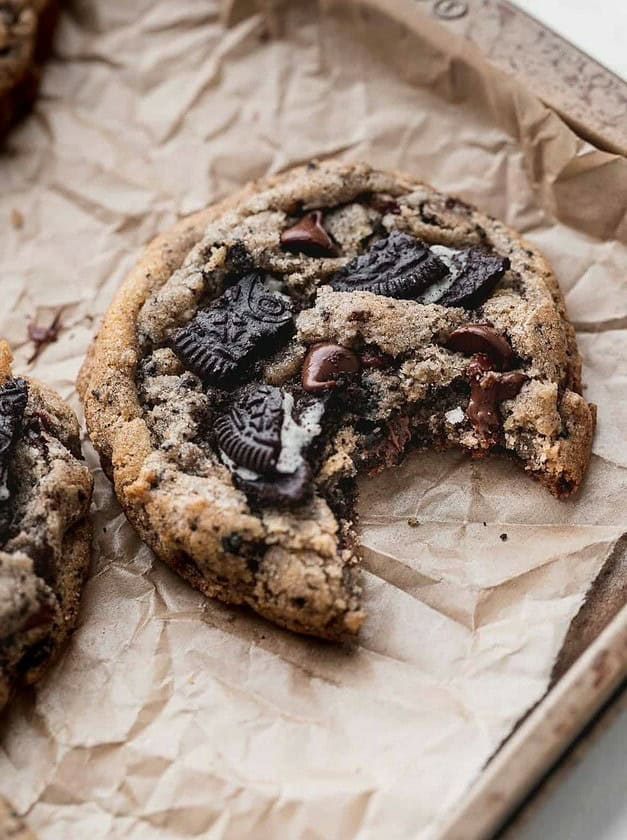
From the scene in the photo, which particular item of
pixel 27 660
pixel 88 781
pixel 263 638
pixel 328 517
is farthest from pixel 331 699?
pixel 27 660

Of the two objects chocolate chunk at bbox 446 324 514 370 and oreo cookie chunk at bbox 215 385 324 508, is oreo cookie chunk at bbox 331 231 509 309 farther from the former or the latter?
oreo cookie chunk at bbox 215 385 324 508

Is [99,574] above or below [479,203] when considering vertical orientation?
below

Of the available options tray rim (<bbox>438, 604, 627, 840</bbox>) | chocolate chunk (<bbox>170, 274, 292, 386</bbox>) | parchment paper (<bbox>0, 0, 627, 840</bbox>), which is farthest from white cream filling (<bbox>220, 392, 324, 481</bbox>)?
tray rim (<bbox>438, 604, 627, 840</bbox>)

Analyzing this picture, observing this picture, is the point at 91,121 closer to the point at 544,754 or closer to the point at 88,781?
the point at 88,781

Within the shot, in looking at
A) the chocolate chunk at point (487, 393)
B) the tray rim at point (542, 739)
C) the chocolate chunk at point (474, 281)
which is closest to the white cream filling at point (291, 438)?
the chocolate chunk at point (487, 393)

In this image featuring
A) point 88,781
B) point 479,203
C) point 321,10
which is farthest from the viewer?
point 321,10

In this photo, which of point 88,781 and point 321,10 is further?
point 321,10

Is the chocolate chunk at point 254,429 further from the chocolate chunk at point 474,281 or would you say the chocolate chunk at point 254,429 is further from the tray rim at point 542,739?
the tray rim at point 542,739
